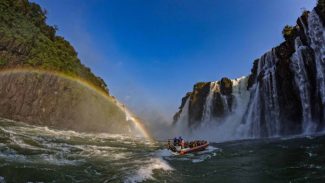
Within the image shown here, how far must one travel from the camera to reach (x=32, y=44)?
76688 millimetres

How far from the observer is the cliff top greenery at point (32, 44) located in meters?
69.4

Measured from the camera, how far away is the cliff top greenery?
6938 cm

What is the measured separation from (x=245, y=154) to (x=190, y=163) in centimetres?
631

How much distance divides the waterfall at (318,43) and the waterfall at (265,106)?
7.43 m

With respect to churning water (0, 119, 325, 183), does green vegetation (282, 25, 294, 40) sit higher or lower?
higher

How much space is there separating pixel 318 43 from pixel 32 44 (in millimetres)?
60984

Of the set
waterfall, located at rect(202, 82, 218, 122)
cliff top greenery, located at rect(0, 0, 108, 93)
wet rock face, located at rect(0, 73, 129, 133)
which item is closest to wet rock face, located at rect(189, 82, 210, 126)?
waterfall, located at rect(202, 82, 218, 122)

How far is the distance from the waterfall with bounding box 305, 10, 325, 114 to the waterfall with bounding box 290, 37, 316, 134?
1774mm

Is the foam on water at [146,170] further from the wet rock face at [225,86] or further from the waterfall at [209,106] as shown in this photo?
the waterfall at [209,106]

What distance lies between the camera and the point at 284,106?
163 feet

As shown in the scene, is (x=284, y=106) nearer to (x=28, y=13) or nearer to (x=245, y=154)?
(x=245, y=154)

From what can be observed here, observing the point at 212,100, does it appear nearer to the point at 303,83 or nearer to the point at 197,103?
the point at 197,103

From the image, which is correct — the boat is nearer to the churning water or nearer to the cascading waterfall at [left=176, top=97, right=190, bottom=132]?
the churning water

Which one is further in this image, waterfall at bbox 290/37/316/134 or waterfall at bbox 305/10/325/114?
waterfall at bbox 290/37/316/134
